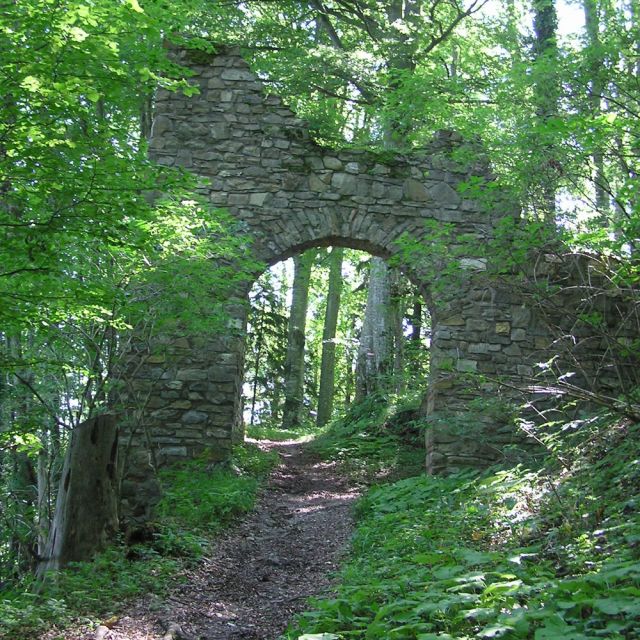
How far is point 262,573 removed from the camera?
5.84m

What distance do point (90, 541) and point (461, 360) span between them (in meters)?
5.27

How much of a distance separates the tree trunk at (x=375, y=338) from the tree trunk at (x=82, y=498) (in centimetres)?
858

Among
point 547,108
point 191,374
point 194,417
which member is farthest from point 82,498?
point 547,108

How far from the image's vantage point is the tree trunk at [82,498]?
5.24 meters

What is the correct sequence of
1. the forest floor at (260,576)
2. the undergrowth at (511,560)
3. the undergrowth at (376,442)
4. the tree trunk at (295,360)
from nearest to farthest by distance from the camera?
the undergrowth at (511,560) → the forest floor at (260,576) → the undergrowth at (376,442) → the tree trunk at (295,360)

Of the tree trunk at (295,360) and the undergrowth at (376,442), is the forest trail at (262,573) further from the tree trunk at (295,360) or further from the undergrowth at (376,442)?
the tree trunk at (295,360)

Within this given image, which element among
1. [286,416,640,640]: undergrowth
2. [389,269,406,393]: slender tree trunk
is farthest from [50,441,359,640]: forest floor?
[389,269,406,393]: slender tree trunk

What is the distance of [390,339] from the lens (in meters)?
14.1

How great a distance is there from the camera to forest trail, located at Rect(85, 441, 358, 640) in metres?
4.39

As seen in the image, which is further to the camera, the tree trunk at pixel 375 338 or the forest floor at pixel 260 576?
the tree trunk at pixel 375 338

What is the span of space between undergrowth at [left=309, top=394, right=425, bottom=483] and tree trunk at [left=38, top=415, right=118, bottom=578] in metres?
5.02

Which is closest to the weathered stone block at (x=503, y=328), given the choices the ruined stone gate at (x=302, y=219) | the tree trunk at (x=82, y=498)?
the ruined stone gate at (x=302, y=219)

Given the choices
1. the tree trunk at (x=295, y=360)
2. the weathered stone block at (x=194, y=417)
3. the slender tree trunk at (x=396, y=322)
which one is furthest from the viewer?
the tree trunk at (x=295, y=360)

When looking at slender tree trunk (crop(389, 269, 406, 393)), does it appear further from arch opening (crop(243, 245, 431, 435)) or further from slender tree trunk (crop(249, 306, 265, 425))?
slender tree trunk (crop(249, 306, 265, 425))
